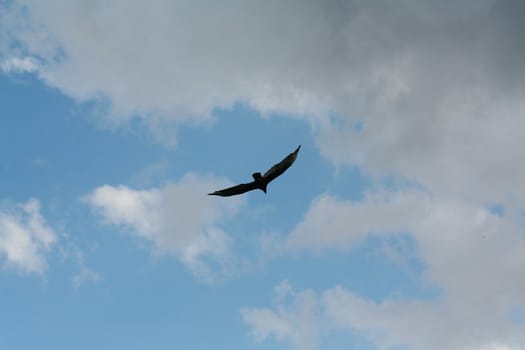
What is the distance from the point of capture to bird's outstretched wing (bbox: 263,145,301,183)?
47.4 metres

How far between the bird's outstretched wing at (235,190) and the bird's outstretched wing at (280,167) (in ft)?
3.84

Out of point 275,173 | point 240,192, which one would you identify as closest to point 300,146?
point 275,173

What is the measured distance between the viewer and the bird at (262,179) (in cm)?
4758

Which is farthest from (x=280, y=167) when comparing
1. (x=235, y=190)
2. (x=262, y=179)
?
(x=235, y=190)

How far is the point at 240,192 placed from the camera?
49.2 meters

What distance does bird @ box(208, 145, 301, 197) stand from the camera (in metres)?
47.6

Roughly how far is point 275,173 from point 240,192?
3.05m

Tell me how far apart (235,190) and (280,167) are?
12.0 ft

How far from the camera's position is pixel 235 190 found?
48719 millimetres

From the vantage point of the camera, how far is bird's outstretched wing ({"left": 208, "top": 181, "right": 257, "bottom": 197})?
4831 centimetres

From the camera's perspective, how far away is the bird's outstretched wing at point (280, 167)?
4744 cm

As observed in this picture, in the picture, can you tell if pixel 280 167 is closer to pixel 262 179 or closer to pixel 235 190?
pixel 262 179

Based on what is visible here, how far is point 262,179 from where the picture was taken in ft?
158

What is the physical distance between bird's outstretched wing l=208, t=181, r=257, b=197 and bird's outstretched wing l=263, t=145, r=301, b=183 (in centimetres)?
117
